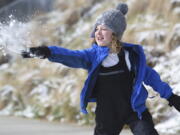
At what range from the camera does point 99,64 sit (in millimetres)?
4145

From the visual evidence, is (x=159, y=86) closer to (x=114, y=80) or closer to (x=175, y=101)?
(x=175, y=101)

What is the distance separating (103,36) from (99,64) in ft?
0.72

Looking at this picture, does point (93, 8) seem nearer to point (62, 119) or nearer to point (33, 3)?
point (33, 3)

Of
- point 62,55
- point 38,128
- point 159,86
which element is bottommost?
point 38,128

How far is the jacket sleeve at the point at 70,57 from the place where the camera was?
398 cm

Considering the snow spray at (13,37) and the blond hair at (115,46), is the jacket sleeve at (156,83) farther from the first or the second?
the snow spray at (13,37)

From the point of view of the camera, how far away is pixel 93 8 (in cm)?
1208

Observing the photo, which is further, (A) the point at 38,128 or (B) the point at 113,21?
(A) the point at 38,128

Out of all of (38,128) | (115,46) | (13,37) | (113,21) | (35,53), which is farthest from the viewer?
(38,128)

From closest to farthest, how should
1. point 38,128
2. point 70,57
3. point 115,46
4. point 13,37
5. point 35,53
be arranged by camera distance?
point 35,53, point 13,37, point 70,57, point 115,46, point 38,128

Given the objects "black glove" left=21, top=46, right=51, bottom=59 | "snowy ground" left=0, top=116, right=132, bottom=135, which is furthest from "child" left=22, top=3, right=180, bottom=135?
"snowy ground" left=0, top=116, right=132, bottom=135

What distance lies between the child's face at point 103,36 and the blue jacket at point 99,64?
42 millimetres

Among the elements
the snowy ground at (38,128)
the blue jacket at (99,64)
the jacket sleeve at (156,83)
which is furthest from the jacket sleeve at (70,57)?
the snowy ground at (38,128)

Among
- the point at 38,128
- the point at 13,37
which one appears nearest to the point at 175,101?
the point at 13,37
